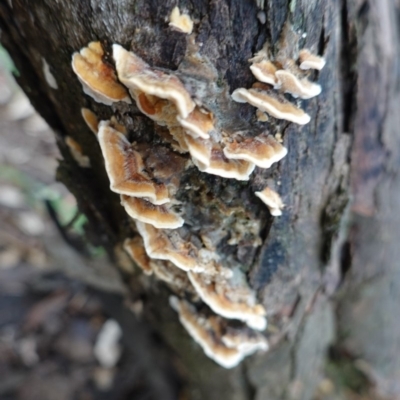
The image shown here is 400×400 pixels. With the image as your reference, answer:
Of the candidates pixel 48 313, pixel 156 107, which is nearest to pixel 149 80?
pixel 156 107

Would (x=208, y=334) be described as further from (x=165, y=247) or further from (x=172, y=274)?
(x=165, y=247)

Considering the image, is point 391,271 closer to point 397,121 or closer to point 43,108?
point 397,121

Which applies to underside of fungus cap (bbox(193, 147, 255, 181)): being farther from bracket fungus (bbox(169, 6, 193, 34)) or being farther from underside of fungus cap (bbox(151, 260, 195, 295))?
underside of fungus cap (bbox(151, 260, 195, 295))

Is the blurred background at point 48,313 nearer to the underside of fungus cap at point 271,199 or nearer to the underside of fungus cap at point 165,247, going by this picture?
the underside of fungus cap at point 165,247

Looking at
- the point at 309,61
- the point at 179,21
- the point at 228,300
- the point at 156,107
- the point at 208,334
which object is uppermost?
the point at 179,21

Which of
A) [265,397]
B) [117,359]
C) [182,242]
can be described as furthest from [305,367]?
[117,359]

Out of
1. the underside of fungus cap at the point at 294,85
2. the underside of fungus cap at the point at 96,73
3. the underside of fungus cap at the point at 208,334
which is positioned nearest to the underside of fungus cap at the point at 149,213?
the underside of fungus cap at the point at 96,73
